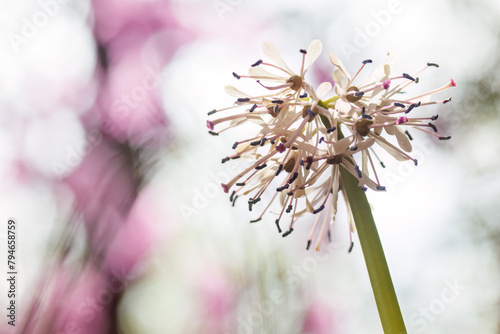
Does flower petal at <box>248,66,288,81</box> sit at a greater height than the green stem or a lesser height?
greater

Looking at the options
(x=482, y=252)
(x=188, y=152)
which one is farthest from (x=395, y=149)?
(x=482, y=252)

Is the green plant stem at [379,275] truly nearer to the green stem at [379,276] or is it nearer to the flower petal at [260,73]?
the green stem at [379,276]

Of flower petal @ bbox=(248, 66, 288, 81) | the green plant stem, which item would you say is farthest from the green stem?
flower petal @ bbox=(248, 66, 288, 81)

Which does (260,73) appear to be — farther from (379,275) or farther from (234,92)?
(379,275)

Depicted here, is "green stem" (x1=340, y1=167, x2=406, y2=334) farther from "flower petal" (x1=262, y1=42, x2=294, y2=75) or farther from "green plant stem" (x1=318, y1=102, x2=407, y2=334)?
"flower petal" (x1=262, y1=42, x2=294, y2=75)

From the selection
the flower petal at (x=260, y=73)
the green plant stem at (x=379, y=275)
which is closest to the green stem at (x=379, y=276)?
the green plant stem at (x=379, y=275)

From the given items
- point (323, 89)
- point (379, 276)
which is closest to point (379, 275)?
point (379, 276)

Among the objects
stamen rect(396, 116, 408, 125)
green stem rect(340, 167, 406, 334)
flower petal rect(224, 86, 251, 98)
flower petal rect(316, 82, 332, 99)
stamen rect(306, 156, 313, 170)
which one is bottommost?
green stem rect(340, 167, 406, 334)

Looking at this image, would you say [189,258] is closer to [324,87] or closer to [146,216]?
[146,216]

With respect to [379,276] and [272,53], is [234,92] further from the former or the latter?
[379,276]

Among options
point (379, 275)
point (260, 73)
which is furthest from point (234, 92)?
point (379, 275)

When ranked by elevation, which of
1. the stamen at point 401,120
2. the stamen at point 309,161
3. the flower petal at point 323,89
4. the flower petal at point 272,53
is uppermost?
the flower petal at point 272,53
